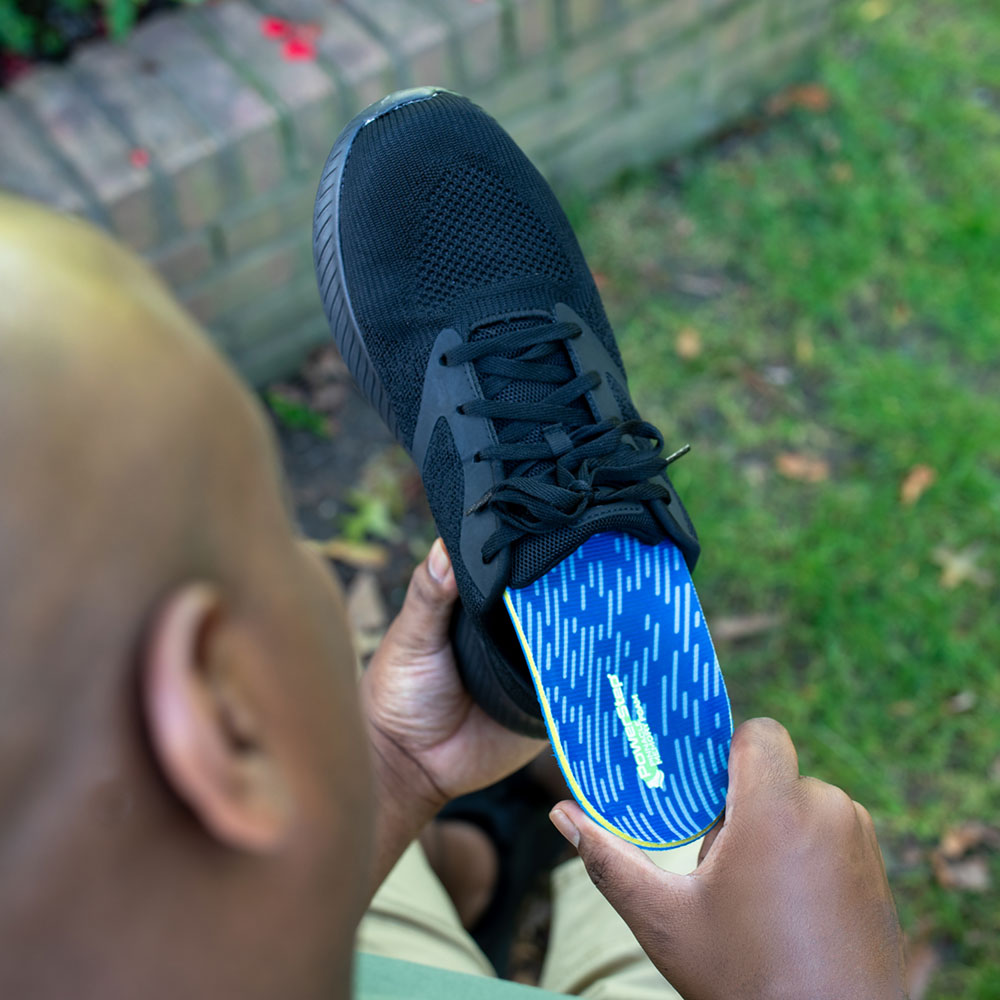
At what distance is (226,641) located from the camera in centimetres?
53

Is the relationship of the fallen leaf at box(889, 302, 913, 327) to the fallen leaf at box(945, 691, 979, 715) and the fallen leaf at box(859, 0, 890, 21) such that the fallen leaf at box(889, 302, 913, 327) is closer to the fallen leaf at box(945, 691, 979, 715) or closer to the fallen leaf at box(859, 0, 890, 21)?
the fallen leaf at box(945, 691, 979, 715)

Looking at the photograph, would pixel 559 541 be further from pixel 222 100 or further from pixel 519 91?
pixel 519 91

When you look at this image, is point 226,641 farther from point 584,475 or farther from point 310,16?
point 310,16

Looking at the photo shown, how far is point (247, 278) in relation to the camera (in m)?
2.12

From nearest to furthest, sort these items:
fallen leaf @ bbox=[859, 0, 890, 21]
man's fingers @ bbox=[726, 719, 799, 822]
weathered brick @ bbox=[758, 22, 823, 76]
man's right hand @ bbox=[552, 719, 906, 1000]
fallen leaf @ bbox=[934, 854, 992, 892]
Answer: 1. man's right hand @ bbox=[552, 719, 906, 1000]
2. man's fingers @ bbox=[726, 719, 799, 822]
3. fallen leaf @ bbox=[934, 854, 992, 892]
4. weathered brick @ bbox=[758, 22, 823, 76]
5. fallen leaf @ bbox=[859, 0, 890, 21]

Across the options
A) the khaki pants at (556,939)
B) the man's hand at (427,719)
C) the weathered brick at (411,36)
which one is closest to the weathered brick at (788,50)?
the weathered brick at (411,36)

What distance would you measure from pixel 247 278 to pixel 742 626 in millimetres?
1359

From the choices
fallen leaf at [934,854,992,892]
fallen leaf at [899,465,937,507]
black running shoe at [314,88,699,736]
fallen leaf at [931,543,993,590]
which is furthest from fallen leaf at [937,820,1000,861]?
black running shoe at [314,88,699,736]

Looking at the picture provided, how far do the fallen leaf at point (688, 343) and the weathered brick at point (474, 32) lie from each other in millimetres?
787

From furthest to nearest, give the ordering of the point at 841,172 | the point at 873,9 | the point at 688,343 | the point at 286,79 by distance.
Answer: the point at 873,9
the point at 841,172
the point at 688,343
the point at 286,79

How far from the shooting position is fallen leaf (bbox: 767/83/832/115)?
9.04ft

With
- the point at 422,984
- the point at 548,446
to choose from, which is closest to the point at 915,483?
the point at 548,446

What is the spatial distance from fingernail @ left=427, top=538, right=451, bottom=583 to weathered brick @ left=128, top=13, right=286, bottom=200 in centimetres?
105

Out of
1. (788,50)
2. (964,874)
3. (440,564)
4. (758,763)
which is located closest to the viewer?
(758,763)
